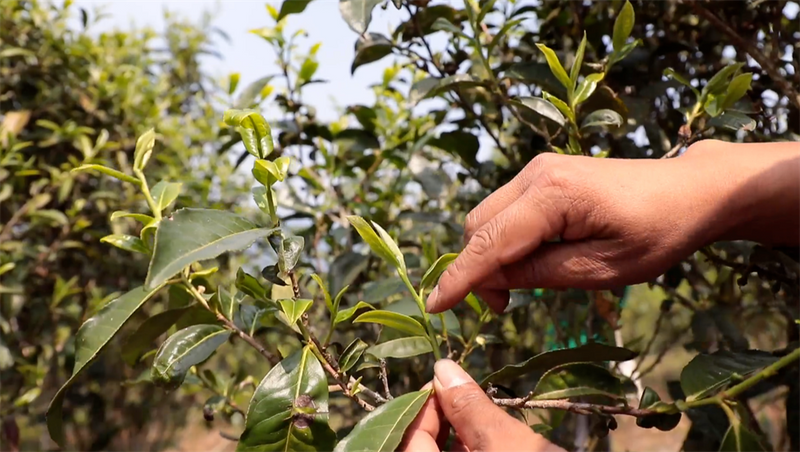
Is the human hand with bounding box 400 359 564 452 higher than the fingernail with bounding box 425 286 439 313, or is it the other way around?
the fingernail with bounding box 425 286 439 313

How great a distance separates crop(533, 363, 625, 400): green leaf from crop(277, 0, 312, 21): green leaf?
994 millimetres

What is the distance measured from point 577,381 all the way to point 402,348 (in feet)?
1.01

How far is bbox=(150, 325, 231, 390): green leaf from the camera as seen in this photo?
1.03m

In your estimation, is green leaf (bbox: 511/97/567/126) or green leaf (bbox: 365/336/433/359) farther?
green leaf (bbox: 511/97/567/126)

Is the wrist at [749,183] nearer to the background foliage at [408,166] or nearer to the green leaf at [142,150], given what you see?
the background foliage at [408,166]

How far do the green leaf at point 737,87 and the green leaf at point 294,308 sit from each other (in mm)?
915

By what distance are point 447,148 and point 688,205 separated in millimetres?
876

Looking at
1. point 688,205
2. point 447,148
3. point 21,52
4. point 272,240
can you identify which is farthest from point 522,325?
point 21,52

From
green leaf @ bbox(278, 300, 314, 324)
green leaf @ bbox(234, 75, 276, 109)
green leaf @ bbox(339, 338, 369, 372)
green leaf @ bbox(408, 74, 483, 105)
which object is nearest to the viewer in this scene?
green leaf @ bbox(278, 300, 314, 324)

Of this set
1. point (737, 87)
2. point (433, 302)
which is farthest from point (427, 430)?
point (737, 87)

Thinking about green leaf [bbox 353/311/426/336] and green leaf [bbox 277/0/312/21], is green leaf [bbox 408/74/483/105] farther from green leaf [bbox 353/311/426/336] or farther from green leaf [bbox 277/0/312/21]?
green leaf [bbox 353/311/426/336]

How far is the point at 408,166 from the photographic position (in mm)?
1987

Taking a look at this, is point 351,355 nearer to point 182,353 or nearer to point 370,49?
point 182,353

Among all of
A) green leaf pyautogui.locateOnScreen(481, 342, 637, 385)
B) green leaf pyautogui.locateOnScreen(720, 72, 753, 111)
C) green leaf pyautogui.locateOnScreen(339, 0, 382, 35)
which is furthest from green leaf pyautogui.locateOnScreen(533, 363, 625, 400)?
green leaf pyautogui.locateOnScreen(339, 0, 382, 35)
